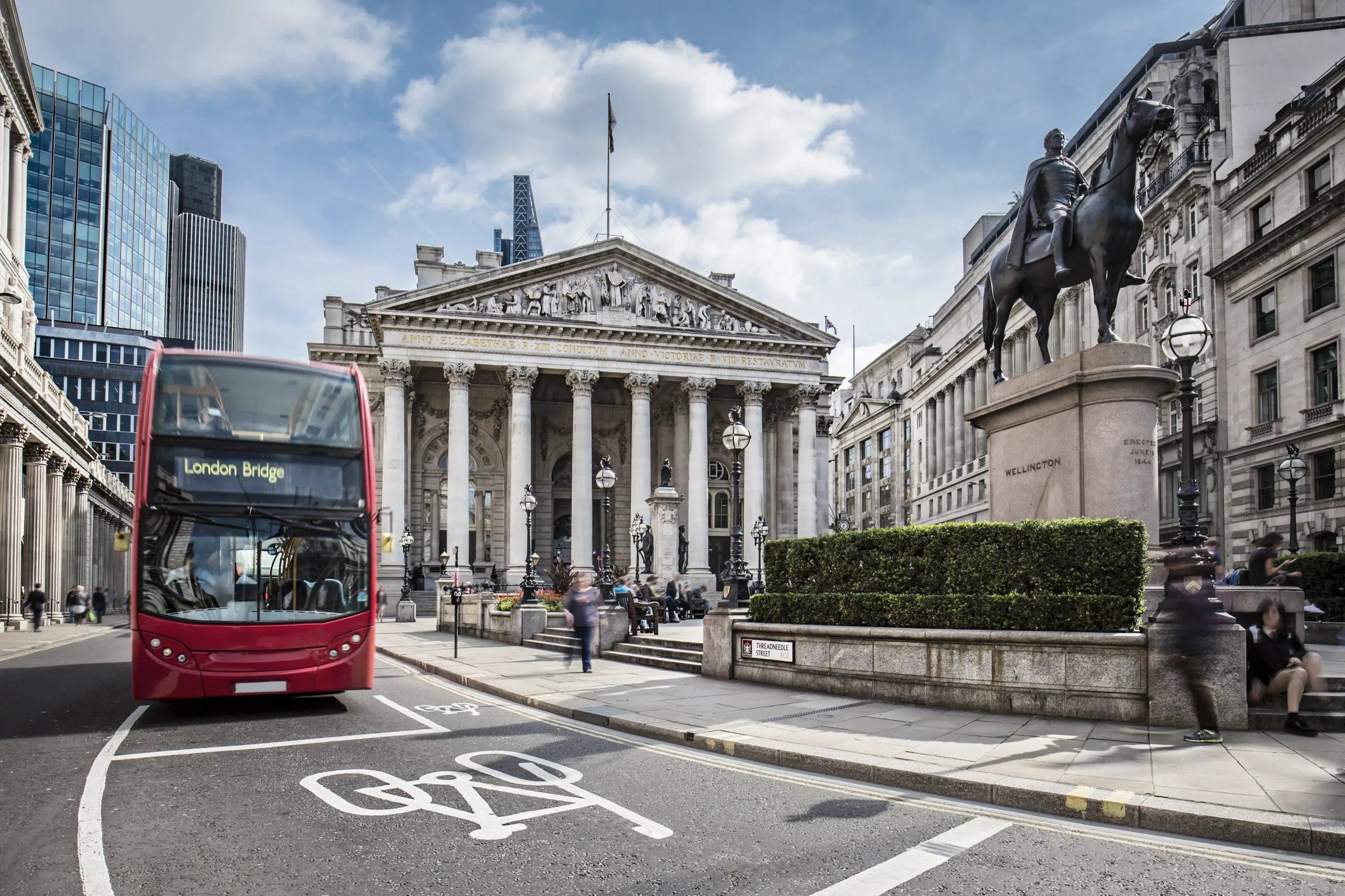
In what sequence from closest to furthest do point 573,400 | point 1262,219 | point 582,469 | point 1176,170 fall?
point 1262,219 < point 1176,170 < point 582,469 < point 573,400

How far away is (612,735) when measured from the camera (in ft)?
36.7

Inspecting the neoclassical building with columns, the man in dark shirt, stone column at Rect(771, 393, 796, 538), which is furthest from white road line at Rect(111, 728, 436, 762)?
stone column at Rect(771, 393, 796, 538)

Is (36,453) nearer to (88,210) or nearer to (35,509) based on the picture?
(35,509)

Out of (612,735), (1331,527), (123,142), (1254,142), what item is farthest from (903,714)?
(123,142)

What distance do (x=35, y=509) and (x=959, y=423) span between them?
59.7m

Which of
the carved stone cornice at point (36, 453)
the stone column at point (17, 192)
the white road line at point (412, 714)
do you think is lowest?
the white road line at point (412, 714)

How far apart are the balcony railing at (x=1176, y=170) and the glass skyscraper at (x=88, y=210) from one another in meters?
122

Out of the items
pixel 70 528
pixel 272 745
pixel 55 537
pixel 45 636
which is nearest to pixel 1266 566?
pixel 272 745

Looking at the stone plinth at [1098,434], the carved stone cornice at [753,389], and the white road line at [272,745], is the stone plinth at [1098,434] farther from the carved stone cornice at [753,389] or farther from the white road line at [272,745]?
the carved stone cornice at [753,389]

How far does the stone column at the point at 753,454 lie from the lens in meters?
54.0

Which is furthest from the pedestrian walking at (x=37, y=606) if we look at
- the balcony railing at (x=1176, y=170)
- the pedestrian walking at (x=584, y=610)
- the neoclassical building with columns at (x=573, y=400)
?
the balcony railing at (x=1176, y=170)

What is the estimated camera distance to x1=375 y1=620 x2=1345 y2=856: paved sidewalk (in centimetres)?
676

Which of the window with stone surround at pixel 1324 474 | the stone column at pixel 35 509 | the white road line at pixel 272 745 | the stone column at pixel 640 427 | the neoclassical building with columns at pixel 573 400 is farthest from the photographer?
the stone column at pixel 640 427

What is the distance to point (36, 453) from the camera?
43.1 meters
